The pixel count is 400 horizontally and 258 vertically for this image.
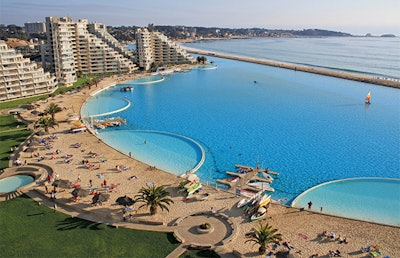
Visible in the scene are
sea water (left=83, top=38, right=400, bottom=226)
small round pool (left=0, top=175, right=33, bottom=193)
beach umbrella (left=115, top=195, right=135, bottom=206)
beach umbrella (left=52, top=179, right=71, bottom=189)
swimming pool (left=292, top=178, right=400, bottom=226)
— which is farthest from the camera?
sea water (left=83, top=38, right=400, bottom=226)

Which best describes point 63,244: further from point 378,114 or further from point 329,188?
point 378,114

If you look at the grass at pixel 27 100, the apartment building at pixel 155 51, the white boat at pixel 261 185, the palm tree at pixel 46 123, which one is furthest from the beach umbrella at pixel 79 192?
the apartment building at pixel 155 51

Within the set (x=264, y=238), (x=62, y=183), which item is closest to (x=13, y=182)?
(x=62, y=183)

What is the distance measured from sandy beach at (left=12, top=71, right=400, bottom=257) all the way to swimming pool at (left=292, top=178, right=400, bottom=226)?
10.3 ft

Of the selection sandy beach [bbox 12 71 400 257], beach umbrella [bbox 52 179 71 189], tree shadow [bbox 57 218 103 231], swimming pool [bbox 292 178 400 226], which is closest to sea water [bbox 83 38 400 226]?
swimming pool [bbox 292 178 400 226]

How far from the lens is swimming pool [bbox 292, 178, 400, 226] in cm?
3059

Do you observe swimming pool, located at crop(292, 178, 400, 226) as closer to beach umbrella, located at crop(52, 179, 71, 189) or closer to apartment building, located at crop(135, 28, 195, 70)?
beach umbrella, located at crop(52, 179, 71, 189)

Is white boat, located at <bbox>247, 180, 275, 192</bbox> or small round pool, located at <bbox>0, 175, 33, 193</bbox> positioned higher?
small round pool, located at <bbox>0, 175, 33, 193</bbox>

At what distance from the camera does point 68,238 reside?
25.1 m

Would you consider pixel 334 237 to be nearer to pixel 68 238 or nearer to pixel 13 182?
pixel 68 238

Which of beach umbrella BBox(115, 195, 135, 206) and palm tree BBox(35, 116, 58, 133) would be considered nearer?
beach umbrella BBox(115, 195, 135, 206)

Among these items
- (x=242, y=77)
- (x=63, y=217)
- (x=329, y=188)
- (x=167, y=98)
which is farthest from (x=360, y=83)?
(x=63, y=217)

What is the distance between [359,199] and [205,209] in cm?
1585

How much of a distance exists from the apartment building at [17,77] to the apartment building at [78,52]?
12245 mm
